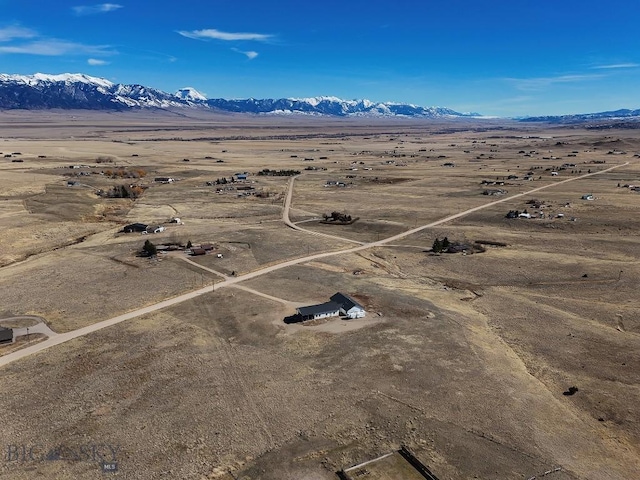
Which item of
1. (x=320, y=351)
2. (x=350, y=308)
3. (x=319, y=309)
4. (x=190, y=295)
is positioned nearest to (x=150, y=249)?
(x=190, y=295)

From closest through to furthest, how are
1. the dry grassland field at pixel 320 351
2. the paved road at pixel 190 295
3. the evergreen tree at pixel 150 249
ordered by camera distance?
the dry grassland field at pixel 320 351
the paved road at pixel 190 295
the evergreen tree at pixel 150 249

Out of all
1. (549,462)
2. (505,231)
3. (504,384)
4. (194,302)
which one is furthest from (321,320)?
(505,231)

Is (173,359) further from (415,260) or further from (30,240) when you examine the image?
(30,240)

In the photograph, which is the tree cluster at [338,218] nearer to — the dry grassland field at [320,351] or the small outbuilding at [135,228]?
the dry grassland field at [320,351]

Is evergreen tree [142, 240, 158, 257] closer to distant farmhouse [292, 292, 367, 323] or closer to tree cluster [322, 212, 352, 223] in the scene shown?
distant farmhouse [292, 292, 367, 323]

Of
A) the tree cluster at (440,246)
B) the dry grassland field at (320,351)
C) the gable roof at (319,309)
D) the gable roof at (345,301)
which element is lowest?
the dry grassland field at (320,351)

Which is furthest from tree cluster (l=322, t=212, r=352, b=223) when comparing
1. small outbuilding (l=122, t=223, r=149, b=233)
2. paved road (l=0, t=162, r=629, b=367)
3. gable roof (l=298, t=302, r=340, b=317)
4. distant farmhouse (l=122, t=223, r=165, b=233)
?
gable roof (l=298, t=302, r=340, b=317)

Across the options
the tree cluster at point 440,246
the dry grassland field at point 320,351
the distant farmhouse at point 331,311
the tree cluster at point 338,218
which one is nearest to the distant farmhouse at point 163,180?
the dry grassland field at point 320,351
